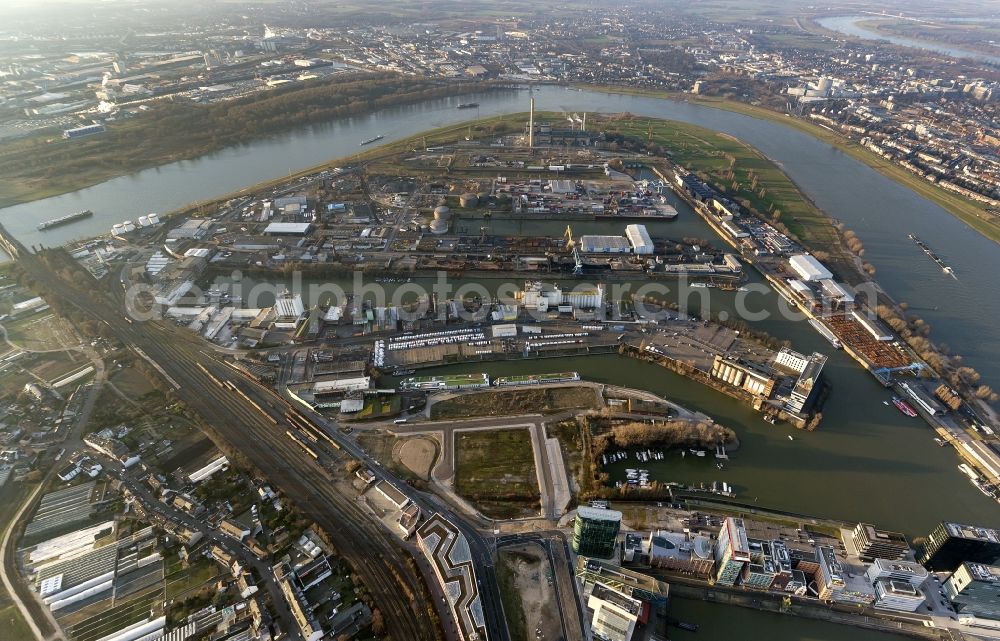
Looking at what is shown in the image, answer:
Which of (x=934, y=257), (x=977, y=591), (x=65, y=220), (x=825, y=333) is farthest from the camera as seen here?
(x=65, y=220)

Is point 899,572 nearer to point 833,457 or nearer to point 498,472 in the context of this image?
point 833,457

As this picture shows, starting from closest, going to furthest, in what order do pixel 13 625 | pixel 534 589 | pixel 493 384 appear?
pixel 13 625
pixel 534 589
pixel 493 384

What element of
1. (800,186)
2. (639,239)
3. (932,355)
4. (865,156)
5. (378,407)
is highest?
(865,156)

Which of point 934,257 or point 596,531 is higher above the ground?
point 596,531

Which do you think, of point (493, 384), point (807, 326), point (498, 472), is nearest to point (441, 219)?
point (493, 384)

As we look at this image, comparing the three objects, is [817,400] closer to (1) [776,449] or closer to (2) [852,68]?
(1) [776,449]

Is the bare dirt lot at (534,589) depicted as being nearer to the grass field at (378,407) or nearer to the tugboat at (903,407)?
the grass field at (378,407)

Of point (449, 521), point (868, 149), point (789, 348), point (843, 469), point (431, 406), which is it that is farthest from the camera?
point (868, 149)

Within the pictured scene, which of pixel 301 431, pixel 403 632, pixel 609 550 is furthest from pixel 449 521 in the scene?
pixel 301 431
